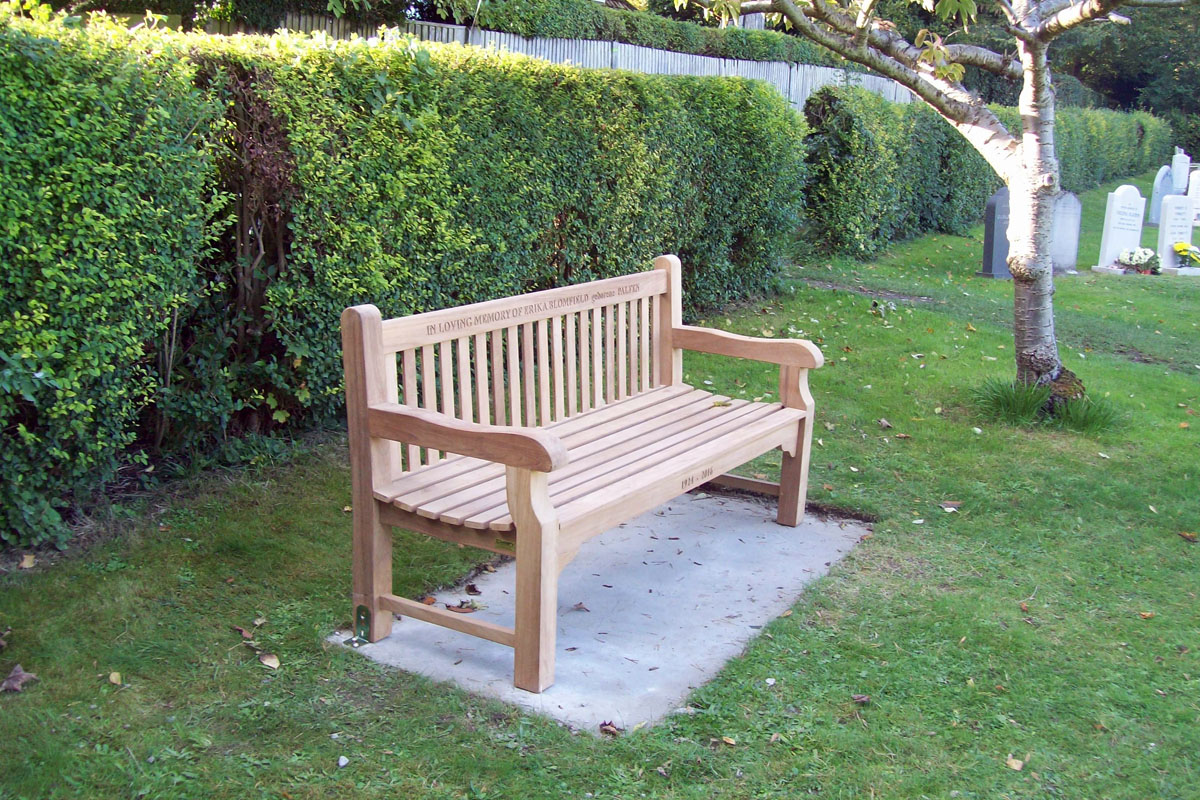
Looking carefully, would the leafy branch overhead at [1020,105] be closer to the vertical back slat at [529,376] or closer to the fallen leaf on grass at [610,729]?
the vertical back slat at [529,376]

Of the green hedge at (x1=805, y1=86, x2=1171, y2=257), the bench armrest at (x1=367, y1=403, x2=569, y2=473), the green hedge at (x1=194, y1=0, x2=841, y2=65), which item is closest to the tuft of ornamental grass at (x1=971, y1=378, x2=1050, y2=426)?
the bench armrest at (x1=367, y1=403, x2=569, y2=473)

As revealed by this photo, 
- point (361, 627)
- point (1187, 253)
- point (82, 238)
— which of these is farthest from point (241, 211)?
point (1187, 253)

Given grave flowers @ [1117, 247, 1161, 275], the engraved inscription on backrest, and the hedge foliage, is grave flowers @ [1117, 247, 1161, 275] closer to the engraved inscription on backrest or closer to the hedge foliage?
the hedge foliage

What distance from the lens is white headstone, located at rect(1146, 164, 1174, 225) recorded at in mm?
20939

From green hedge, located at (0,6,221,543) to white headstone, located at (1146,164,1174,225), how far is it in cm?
2056

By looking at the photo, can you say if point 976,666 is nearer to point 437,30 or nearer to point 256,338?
point 256,338

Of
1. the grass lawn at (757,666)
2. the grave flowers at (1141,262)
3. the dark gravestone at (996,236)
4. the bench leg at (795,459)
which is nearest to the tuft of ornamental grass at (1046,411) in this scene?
the grass lawn at (757,666)

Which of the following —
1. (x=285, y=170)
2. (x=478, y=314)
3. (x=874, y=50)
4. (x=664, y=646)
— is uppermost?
(x=874, y=50)

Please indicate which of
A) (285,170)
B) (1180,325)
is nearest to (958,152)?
(1180,325)

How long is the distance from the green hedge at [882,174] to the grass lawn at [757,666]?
23.5ft

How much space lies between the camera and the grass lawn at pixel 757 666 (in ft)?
9.82

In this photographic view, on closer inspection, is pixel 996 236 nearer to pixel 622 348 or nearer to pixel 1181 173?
pixel 622 348

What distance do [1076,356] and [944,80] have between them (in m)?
2.99

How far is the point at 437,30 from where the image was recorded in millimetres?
12672
